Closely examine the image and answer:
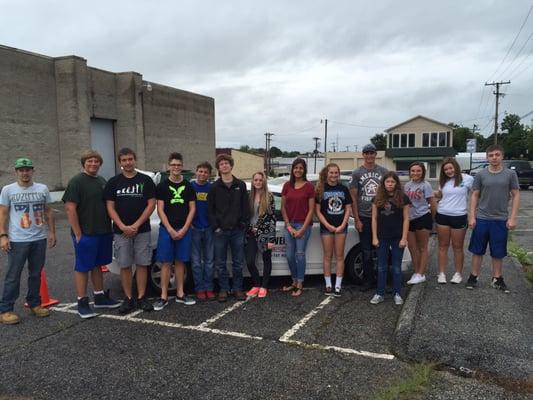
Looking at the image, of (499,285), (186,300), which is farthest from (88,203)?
(499,285)

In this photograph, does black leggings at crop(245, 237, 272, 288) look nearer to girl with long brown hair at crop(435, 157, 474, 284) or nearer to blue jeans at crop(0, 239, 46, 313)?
girl with long brown hair at crop(435, 157, 474, 284)

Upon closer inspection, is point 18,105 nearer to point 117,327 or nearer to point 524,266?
point 117,327

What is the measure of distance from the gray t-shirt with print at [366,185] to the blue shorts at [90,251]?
315cm

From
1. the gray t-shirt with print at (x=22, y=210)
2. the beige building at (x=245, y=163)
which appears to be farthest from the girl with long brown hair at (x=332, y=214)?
the beige building at (x=245, y=163)

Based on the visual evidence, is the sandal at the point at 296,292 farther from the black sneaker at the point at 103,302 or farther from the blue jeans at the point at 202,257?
the black sneaker at the point at 103,302

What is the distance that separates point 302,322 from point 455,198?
2605 mm

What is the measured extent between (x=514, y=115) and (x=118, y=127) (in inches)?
3726

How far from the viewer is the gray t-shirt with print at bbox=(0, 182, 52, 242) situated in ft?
16.2

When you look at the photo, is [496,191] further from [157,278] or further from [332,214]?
[157,278]

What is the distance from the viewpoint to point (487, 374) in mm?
3500

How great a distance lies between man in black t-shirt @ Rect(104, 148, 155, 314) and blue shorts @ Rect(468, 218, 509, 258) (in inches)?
159

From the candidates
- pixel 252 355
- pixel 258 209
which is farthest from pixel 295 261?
pixel 252 355

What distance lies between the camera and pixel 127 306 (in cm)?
518

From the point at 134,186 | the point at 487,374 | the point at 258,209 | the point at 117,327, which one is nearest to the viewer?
the point at 487,374
